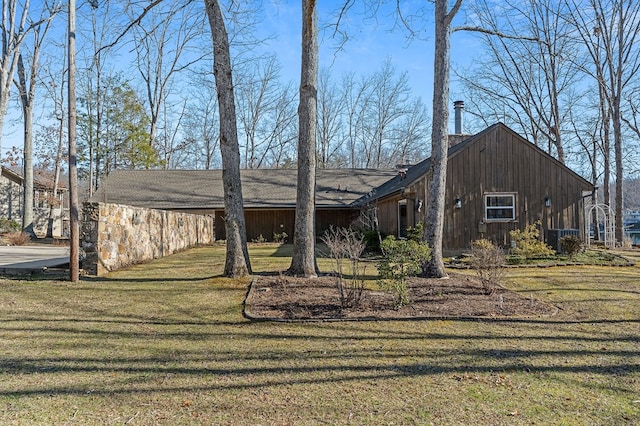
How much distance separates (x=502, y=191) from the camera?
1459 centimetres

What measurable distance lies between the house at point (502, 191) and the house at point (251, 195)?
323 inches

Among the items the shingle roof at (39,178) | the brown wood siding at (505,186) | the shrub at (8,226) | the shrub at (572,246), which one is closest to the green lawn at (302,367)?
the shrub at (572,246)

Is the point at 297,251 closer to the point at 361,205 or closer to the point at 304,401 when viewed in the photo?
the point at 304,401

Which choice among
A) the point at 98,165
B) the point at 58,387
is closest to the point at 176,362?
the point at 58,387

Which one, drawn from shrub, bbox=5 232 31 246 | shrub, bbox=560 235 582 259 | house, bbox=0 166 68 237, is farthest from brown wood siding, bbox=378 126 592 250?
house, bbox=0 166 68 237

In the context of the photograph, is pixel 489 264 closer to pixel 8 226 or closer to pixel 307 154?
pixel 307 154

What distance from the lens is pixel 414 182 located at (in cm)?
1396

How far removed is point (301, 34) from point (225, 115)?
7.62ft

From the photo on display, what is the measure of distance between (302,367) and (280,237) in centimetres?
1869

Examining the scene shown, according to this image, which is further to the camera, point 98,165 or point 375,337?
point 98,165

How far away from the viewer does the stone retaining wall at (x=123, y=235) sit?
341 inches

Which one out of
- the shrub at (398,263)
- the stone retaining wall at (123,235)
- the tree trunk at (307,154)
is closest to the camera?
the shrub at (398,263)

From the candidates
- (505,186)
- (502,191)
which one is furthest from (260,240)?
(505,186)

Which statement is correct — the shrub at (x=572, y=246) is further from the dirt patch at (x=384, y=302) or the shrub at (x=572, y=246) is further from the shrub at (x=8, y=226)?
the shrub at (x=8, y=226)
